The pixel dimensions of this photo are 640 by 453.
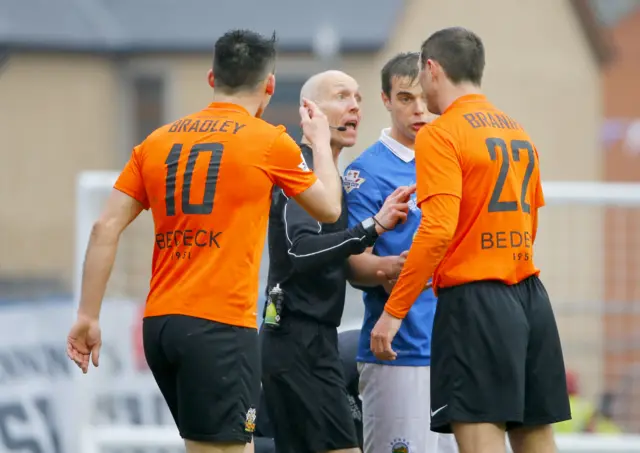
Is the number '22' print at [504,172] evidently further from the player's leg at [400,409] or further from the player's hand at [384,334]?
the player's leg at [400,409]

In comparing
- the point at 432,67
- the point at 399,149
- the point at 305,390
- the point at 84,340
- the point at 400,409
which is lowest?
the point at 400,409

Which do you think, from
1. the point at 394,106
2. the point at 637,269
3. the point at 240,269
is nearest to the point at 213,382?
the point at 240,269

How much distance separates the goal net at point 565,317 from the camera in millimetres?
8406

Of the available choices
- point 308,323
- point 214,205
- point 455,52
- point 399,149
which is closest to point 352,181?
point 399,149

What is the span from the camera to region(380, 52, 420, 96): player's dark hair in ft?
19.2

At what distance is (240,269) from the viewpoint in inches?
194

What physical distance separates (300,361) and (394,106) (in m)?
1.25

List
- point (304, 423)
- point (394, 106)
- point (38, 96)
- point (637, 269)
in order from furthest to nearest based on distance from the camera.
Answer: point (38, 96) < point (637, 269) < point (394, 106) < point (304, 423)

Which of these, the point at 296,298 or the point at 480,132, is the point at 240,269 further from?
the point at 480,132

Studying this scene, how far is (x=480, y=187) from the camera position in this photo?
4.95m

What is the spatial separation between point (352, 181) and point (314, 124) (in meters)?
0.50

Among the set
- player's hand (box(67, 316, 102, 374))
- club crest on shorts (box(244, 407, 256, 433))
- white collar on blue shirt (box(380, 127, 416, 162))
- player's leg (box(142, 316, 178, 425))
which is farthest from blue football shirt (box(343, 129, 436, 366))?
player's hand (box(67, 316, 102, 374))

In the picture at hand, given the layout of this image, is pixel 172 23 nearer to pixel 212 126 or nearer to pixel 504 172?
pixel 212 126

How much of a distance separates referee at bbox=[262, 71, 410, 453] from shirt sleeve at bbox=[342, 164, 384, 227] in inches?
4.0
